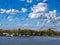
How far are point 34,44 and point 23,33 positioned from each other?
17.9 feet

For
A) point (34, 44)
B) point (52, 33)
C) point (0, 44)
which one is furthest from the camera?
point (34, 44)

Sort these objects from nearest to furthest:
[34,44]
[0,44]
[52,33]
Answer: [52,33] → [0,44] → [34,44]

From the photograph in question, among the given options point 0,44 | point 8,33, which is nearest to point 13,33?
point 8,33

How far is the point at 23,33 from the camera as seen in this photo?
12.6 m

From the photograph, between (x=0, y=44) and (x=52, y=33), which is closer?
(x=52, y=33)

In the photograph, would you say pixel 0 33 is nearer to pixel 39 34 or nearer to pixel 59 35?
pixel 39 34

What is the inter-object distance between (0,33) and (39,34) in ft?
6.08

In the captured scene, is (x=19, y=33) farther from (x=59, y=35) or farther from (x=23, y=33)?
(x=59, y=35)

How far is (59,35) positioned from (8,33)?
2.32 meters

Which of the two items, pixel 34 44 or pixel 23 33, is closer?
pixel 23 33

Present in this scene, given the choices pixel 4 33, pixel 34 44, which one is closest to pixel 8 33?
pixel 4 33

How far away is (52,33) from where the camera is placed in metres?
12.3

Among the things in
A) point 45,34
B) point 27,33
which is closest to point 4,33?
point 27,33

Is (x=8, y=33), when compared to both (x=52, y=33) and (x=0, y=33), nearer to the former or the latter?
(x=0, y=33)
